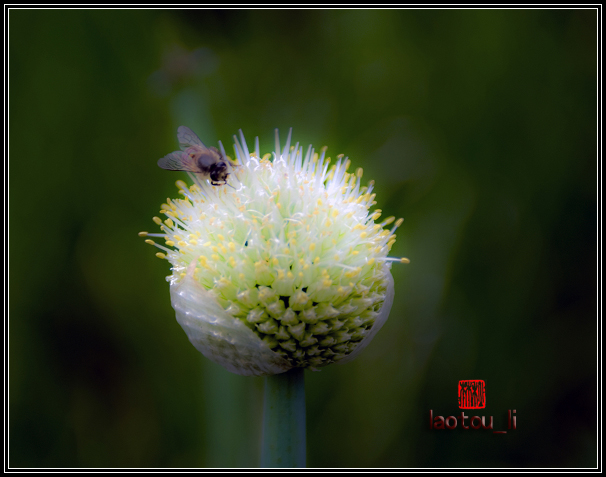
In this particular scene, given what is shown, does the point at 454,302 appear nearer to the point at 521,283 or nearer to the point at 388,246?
the point at 521,283

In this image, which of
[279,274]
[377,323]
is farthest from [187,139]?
[377,323]

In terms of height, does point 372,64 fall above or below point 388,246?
above

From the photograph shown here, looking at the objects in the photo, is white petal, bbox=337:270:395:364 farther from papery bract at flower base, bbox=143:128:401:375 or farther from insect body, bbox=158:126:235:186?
insect body, bbox=158:126:235:186

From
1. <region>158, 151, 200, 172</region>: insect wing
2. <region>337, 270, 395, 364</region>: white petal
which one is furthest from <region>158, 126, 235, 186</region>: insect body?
<region>337, 270, 395, 364</region>: white petal

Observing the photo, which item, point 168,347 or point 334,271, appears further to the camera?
point 168,347

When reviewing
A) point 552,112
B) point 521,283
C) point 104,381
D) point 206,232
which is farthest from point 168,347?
point 552,112

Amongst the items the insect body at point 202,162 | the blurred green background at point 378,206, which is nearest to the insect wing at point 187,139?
the insect body at point 202,162

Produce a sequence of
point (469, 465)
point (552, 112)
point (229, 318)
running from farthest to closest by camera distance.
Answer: point (552, 112) < point (469, 465) < point (229, 318)
